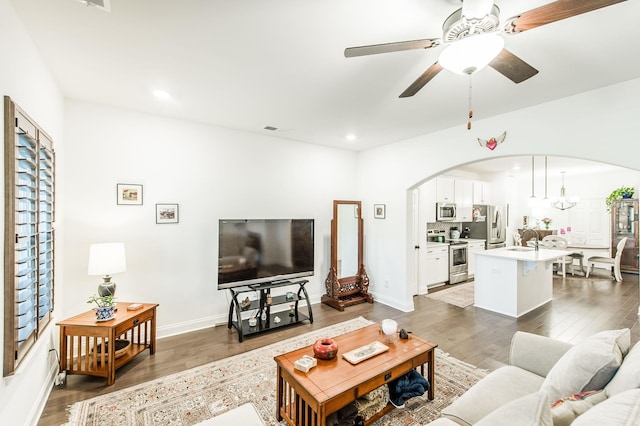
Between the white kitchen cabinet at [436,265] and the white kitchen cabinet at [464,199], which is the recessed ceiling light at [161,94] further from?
the white kitchen cabinet at [464,199]

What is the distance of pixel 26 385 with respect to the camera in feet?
6.27

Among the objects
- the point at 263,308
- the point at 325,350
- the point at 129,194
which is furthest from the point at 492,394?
the point at 129,194

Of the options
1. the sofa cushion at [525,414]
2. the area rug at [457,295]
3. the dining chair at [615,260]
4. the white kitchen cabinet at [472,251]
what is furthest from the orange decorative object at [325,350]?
the dining chair at [615,260]

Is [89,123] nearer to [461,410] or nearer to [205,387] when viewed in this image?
[205,387]

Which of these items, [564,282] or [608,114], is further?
[564,282]

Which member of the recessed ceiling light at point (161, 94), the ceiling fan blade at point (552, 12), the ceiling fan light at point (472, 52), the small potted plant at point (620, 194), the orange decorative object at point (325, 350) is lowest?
the orange decorative object at point (325, 350)

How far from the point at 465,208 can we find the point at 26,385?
744 centimetres

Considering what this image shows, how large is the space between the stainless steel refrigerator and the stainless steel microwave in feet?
3.32

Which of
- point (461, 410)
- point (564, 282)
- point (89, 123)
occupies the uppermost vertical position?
point (89, 123)

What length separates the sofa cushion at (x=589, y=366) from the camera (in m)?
1.30

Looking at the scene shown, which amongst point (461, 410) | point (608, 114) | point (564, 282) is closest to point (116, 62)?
point (461, 410)

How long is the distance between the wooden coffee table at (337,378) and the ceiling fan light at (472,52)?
1.92 meters

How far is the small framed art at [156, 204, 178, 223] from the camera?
11.3ft

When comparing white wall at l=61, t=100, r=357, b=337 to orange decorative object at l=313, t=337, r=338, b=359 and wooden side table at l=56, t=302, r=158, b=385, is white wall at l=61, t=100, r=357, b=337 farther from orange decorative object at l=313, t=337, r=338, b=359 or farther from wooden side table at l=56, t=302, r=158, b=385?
orange decorative object at l=313, t=337, r=338, b=359
